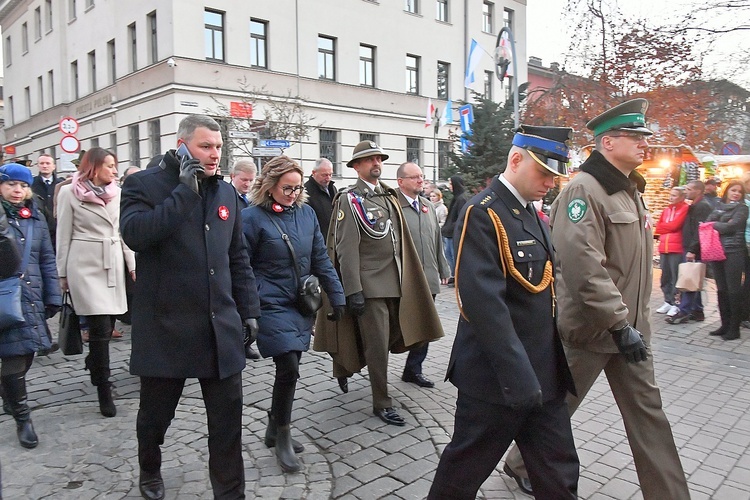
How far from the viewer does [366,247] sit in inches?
195

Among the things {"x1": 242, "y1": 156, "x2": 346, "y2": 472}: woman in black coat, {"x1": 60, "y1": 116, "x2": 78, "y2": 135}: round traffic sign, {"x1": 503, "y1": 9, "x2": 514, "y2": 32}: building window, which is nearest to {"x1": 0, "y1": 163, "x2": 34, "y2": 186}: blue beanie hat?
{"x1": 242, "y1": 156, "x2": 346, "y2": 472}: woman in black coat

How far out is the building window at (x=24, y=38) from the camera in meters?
37.2

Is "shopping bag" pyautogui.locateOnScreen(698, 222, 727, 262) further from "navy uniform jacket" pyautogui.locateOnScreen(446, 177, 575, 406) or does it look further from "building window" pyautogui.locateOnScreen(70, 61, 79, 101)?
"building window" pyautogui.locateOnScreen(70, 61, 79, 101)

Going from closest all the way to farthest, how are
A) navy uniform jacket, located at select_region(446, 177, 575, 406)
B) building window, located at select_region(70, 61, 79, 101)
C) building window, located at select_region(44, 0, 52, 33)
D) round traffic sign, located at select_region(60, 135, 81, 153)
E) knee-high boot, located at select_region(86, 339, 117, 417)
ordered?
1. navy uniform jacket, located at select_region(446, 177, 575, 406)
2. knee-high boot, located at select_region(86, 339, 117, 417)
3. round traffic sign, located at select_region(60, 135, 81, 153)
4. building window, located at select_region(70, 61, 79, 101)
5. building window, located at select_region(44, 0, 52, 33)

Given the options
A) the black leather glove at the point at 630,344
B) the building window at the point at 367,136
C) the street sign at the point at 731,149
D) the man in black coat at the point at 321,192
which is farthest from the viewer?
the building window at the point at 367,136

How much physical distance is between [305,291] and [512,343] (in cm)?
187

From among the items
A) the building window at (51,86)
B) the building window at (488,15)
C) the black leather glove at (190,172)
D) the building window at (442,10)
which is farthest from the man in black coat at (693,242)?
the building window at (51,86)

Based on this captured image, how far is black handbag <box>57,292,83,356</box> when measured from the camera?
4.94 m

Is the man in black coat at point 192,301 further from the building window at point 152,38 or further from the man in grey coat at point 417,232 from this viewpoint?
the building window at point 152,38

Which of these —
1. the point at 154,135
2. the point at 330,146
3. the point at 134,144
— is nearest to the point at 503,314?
the point at 154,135

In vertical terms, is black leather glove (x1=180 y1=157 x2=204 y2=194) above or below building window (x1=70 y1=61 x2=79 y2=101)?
below

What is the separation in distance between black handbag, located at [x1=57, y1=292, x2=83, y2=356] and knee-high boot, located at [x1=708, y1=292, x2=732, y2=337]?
295 inches

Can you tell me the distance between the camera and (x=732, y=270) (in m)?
7.86

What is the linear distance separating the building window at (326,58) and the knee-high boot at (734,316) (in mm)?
21151
